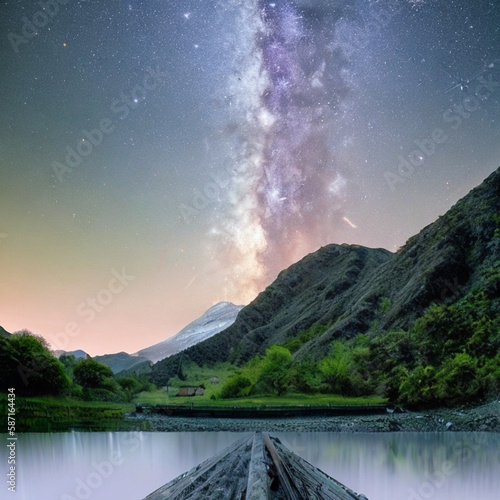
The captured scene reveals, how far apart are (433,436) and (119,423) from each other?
1191 inches

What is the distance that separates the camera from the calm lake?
1313 cm

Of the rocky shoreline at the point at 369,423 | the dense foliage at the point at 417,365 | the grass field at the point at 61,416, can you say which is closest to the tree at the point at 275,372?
the dense foliage at the point at 417,365

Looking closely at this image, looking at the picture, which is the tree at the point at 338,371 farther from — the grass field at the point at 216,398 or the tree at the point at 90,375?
the tree at the point at 90,375

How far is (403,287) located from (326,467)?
61.5 meters

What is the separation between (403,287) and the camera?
72.2 metres

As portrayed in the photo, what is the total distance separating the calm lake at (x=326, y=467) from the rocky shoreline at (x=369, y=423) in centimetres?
541

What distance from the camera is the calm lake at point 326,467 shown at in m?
13.1

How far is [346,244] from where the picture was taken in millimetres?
165750

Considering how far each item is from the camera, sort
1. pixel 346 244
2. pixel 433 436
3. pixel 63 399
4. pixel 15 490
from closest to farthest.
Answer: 1. pixel 15 490
2. pixel 433 436
3. pixel 63 399
4. pixel 346 244

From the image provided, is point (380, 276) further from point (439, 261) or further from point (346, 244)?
point (346, 244)

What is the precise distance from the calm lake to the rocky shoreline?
5411 mm

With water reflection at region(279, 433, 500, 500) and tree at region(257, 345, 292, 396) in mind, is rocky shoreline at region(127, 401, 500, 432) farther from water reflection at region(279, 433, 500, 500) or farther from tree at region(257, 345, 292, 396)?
tree at region(257, 345, 292, 396)

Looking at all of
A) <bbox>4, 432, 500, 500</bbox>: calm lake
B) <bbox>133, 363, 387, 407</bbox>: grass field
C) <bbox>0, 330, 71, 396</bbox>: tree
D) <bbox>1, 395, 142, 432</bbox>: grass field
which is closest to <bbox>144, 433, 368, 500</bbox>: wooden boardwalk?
<bbox>4, 432, 500, 500</bbox>: calm lake

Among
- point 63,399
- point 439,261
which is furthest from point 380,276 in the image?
point 63,399
